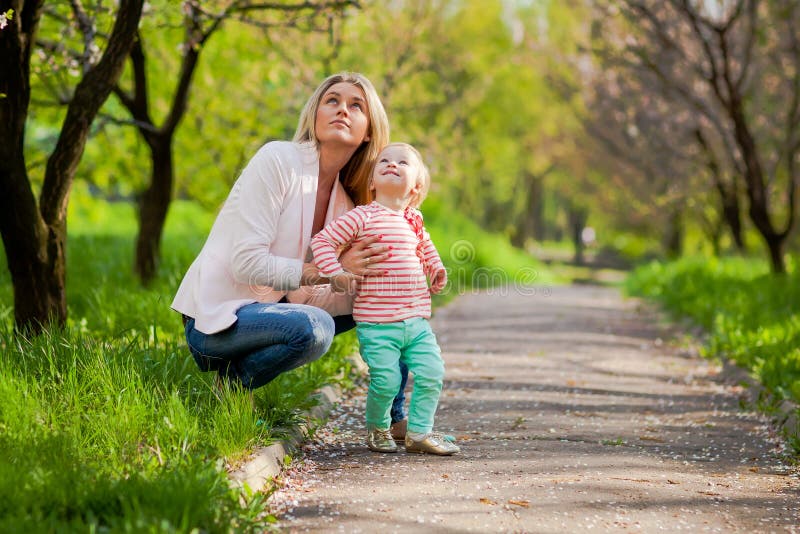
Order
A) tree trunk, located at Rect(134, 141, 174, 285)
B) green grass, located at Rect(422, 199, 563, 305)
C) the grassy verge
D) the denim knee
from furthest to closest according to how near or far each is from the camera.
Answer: green grass, located at Rect(422, 199, 563, 305) < tree trunk, located at Rect(134, 141, 174, 285) < the denim knee < the grassy verge

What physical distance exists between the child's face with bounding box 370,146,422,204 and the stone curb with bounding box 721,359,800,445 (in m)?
2.64

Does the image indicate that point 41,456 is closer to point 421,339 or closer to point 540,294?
point 421,339

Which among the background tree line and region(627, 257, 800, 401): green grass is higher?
the background tree line

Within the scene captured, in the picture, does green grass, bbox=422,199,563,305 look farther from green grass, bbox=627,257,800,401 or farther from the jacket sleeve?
the jacket sleeve

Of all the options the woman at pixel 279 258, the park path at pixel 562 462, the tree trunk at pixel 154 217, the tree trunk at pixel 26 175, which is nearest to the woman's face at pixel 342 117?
the woman at pixel 279 258

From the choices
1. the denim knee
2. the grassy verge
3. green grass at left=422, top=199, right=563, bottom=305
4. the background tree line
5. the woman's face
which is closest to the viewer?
the grassy verge

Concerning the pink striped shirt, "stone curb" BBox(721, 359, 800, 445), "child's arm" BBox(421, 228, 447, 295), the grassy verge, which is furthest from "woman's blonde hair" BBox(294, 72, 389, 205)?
"stone curb" BBox(721, 359, 800, 445)

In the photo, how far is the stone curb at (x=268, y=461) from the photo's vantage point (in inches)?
149

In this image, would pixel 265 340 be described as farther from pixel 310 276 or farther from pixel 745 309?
pixel 745 309

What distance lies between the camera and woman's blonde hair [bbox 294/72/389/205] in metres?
4.64

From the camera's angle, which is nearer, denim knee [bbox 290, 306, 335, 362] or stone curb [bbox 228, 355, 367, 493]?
stone curb [bbox 228, 355, 367, 493]

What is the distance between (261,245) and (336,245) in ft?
1.22

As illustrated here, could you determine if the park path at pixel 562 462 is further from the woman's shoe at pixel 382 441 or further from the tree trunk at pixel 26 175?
the tree trunk at pixel 26 175

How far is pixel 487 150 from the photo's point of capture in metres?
33.2
